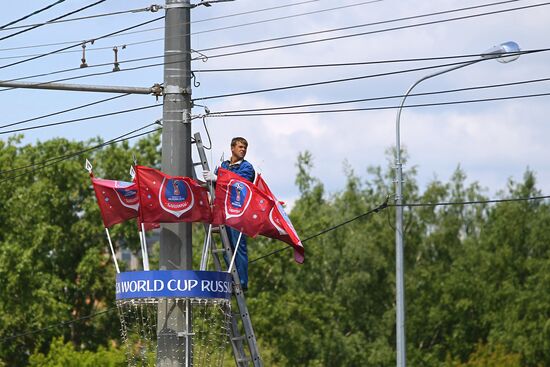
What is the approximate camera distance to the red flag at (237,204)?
56.3ft

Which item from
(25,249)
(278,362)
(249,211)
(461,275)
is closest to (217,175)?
(249,211)

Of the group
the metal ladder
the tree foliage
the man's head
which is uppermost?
the tree foliage

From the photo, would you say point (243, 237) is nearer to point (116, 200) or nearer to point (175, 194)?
point (175, 194)

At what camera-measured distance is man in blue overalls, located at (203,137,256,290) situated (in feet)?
58.0

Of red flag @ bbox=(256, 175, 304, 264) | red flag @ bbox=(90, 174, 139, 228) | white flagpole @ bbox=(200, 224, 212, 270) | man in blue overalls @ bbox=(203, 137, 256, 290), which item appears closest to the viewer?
white flagpole @ bbox=(200, 224, 212, 270)

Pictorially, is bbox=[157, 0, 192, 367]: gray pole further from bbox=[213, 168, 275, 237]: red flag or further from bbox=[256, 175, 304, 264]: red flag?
bbox=[256, 175, 304, 264]: red flag

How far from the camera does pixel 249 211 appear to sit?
17.2 meters

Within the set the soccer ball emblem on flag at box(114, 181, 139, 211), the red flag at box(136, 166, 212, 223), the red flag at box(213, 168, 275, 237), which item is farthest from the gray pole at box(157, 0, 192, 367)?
the soccer ball emblem on flag at box(114, 181, 139, 211)

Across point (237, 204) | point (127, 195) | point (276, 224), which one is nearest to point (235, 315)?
point (276, 224)

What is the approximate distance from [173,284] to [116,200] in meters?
1.89

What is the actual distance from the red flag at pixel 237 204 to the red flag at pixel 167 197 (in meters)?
0.26

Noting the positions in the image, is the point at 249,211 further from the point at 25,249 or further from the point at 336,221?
the point at 336,221

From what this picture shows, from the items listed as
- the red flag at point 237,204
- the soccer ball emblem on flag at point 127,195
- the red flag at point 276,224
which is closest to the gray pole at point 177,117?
the red flag at point 237,204

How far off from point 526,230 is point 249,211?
55082 mm
